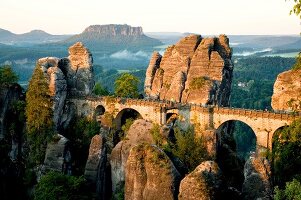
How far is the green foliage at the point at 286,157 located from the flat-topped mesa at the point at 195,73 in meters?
13.6

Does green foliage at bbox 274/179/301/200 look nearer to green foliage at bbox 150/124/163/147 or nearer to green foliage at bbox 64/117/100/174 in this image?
green foliage at bbox 150/124/163/147

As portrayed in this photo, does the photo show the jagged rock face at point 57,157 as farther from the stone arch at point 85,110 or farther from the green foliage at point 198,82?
the green foliage at point 198,82

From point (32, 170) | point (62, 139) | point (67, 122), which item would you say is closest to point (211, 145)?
point (62, 139)

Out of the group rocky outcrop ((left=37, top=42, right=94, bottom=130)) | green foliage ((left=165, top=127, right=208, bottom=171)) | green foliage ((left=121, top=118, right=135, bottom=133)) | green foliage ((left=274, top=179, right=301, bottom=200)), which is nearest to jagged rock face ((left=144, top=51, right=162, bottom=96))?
rocky outcrop ((left=37, top=42, right=94, bottom=130))

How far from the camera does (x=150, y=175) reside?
24.5 meters

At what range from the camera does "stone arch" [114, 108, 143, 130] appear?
59.4 metres

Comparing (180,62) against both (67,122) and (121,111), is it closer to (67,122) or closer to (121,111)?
(121,111)

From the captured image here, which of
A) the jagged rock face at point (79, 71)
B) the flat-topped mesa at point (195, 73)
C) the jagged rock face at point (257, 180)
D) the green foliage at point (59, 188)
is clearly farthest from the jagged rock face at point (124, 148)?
the jagged rock face at point (257, 180)

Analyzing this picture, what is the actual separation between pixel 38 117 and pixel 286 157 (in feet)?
89.9

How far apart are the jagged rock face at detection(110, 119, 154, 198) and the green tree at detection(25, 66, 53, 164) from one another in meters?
10.4

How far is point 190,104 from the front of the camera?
56.4 m

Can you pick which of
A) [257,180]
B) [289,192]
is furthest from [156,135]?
[289,192]

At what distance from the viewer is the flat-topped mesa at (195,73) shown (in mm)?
58969

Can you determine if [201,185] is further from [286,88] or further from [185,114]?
[185,114]
